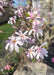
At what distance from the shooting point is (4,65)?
2236mm

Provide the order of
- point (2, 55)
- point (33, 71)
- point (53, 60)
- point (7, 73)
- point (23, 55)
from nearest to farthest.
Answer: point (33, 71) < point (7, 73) < point (23, 55) < point (2, 55) < point (53, 60)

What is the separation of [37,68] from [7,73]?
1.92ft

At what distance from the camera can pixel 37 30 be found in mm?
1009

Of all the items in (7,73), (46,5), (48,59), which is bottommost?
(48,59)

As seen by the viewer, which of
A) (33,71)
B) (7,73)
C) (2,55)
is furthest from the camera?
(2,55)

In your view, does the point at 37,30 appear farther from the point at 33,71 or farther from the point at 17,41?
the point at 33,71

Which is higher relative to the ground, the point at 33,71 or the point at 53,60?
the point at 33,71

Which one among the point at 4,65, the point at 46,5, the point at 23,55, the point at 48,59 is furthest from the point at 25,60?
the point at 46,5

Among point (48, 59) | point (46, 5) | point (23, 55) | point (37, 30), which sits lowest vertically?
point (48, 59)

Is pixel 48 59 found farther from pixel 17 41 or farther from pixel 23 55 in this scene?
pixel 17 41

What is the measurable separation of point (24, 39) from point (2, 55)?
1.62 m

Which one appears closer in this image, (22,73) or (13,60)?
(22,73)

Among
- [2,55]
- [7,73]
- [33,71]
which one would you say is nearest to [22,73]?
[33,71]

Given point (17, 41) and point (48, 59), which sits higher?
point (17, 41)
